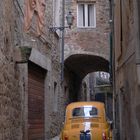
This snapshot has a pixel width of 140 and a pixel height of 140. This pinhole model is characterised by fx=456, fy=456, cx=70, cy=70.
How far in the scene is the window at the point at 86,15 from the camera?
23.0 m

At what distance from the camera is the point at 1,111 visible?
33.8 ft

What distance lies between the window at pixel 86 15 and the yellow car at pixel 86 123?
9.17 meters

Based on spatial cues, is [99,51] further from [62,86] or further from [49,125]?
[49,125]

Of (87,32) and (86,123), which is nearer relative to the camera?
(86,123)

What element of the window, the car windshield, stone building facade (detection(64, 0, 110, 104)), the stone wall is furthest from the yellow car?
the window

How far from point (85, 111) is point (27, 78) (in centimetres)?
209

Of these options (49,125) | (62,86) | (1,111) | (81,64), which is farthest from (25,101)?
(81,64)

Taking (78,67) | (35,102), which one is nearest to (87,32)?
(78,67)

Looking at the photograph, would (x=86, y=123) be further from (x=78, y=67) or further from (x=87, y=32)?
(x=78, y=67)

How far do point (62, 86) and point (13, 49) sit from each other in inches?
402

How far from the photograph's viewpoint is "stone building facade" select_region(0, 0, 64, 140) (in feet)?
35.4

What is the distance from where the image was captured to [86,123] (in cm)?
1384

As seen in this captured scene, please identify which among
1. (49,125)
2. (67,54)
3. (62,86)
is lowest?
(49,125)

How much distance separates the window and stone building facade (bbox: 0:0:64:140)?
2.14 metres
